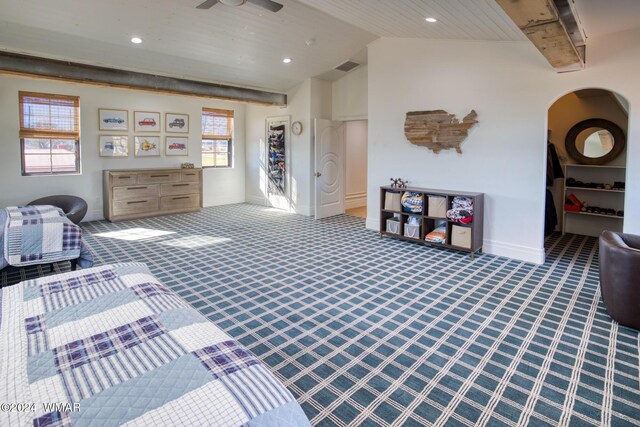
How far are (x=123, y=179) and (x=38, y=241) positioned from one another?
3652mm

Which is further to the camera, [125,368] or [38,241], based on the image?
[38,241]

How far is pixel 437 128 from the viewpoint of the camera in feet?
17.9

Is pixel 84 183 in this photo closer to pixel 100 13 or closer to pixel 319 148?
pixel 100 13

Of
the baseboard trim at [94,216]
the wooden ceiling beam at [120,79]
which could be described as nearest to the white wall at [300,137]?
the wooden ceiling beam at [120,79]

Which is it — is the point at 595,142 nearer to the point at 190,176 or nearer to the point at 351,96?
the point at 351,96

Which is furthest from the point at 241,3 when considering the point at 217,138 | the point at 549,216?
the point at 217,138

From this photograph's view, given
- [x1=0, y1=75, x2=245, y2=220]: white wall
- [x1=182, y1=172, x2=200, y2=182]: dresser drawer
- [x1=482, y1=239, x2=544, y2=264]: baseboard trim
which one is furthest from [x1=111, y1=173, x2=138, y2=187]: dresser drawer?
[x1=482, y1=239, x2=544, y2=264]: baseboard trim

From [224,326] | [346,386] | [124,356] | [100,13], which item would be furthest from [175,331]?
[100,13]

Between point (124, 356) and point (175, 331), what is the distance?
0.21 metres

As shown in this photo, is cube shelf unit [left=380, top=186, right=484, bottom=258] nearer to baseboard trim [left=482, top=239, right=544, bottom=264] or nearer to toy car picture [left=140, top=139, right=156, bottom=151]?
baseboard trim [left=482, top=239, right=544, bottom=264]

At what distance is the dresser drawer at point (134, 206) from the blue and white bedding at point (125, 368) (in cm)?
572

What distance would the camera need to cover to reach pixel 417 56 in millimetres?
5629

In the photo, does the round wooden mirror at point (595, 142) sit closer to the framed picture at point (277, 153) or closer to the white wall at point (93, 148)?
the framed picture at point (277, 153)

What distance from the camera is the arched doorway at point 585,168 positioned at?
561 cm
